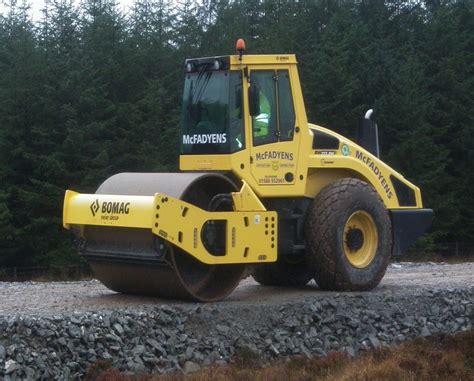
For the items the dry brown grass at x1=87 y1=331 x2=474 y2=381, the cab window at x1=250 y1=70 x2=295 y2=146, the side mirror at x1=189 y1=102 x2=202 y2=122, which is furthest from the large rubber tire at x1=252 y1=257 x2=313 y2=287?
the side mirror at x1=189 y1=102 x2=202 y2=122

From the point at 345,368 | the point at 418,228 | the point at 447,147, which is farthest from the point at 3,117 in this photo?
the point at 345,368

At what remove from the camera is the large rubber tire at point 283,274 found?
14.0 meters

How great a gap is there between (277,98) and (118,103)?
24947mm

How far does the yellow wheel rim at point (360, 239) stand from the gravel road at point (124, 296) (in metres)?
0.49

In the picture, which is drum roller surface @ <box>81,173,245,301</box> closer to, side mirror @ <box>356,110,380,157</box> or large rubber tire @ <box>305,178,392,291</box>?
large rubber tire @ <box>305,178,392,291</box>

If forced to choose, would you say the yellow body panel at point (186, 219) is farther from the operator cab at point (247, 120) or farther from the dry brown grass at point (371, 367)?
the dry brown grass at point (371, 367)

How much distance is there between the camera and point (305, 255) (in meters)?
12.9

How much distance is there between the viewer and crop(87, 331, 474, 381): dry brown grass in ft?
34.0

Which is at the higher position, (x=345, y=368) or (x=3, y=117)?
(x=3, y=117)

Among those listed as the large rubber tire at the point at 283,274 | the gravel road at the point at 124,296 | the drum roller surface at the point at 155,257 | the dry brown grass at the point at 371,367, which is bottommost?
the dry brown grass at the point at 371,367

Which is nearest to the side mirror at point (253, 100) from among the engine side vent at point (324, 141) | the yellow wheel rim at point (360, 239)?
the engine side vent at point (324, 141)

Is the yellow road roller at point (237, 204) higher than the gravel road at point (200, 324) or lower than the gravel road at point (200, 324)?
higher

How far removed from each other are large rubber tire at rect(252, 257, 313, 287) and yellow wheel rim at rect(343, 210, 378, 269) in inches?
35.1

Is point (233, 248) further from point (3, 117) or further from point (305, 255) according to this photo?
point (3, 117)
